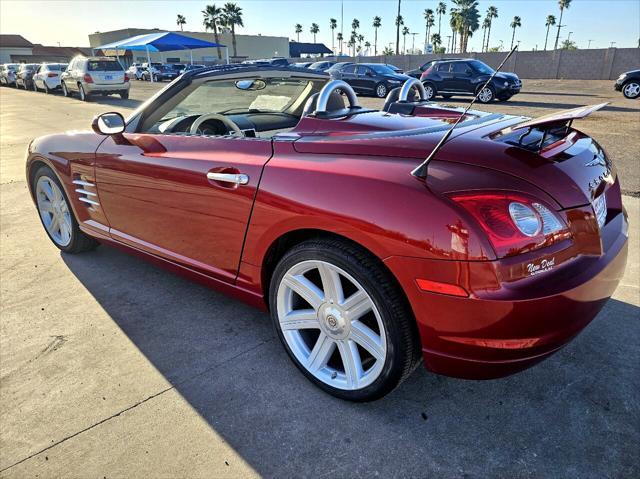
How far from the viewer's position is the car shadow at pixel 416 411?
1.86m

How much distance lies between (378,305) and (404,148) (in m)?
0.65

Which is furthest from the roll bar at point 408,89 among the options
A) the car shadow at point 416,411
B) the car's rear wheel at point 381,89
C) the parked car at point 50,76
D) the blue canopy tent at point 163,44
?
the blue canopy tent at point 163,44

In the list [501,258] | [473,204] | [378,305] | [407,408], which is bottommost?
[407,408]

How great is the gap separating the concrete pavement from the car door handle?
3.14 feet

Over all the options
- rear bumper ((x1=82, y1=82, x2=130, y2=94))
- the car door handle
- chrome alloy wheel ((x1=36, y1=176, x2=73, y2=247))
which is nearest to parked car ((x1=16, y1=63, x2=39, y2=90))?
rear bumper ((x1=82, y1=82, x2=130, y2=94))

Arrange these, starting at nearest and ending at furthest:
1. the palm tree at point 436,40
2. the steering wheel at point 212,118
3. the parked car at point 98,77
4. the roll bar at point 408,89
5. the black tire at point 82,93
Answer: the steering wheel at point 212,118 → the roll bar at point 408,89 → the parked car at point 98,77 → the black tire at point 82,93 → the palm tree at point 436,40

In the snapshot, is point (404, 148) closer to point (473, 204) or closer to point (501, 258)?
point (473, 204)

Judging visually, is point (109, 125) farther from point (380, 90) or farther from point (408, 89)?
point (380, 90)

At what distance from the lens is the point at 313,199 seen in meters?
1.98

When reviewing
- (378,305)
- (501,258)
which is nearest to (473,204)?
(501,258)

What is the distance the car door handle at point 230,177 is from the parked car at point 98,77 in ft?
66.6

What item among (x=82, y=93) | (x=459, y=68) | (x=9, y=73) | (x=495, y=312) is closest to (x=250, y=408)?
(x=495, y=312)

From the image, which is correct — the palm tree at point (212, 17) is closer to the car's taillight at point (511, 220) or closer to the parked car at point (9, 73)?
the parked car at point (9, 73)

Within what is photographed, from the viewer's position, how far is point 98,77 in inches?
770
